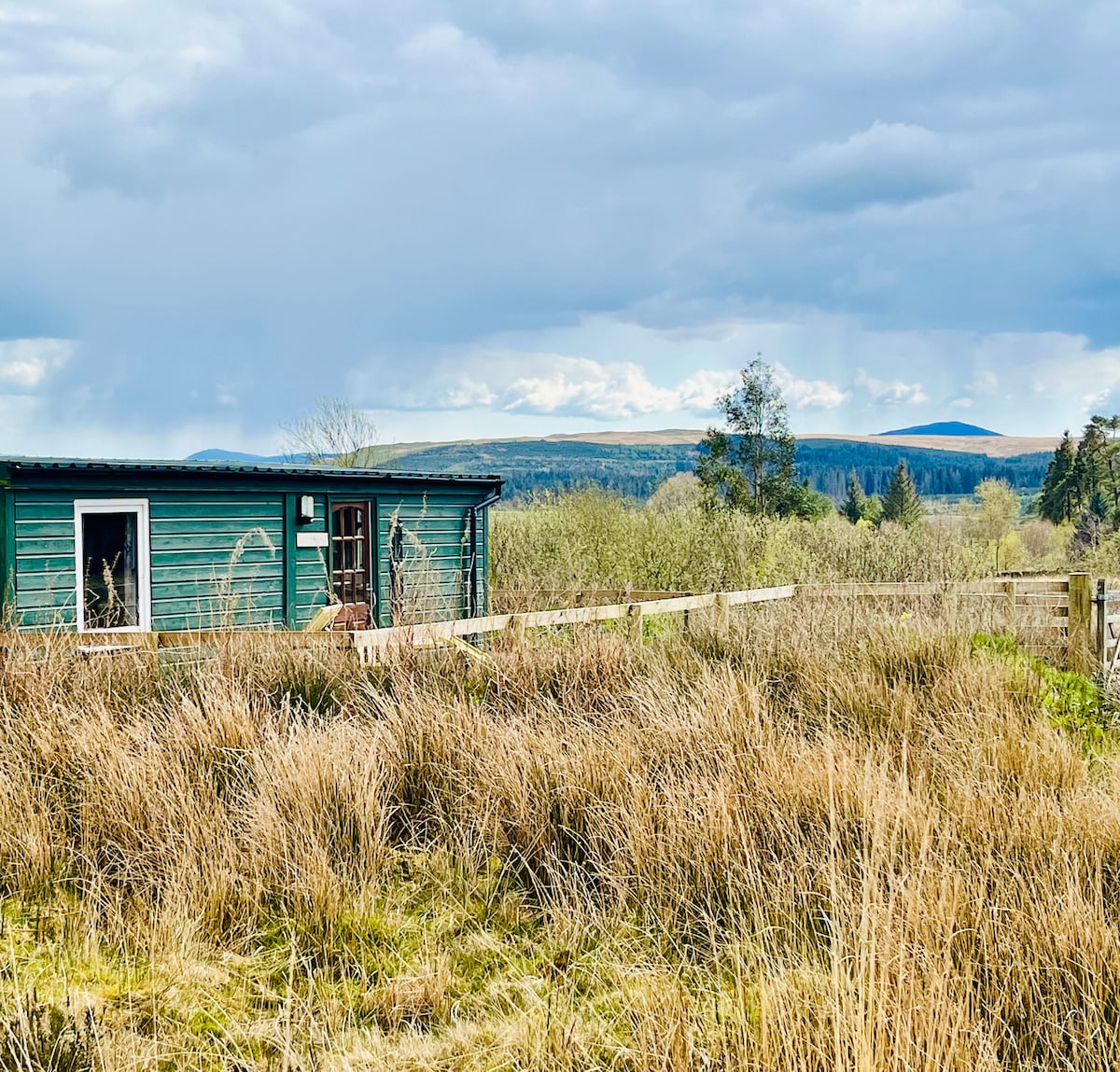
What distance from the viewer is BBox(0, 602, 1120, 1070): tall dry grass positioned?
104 inches

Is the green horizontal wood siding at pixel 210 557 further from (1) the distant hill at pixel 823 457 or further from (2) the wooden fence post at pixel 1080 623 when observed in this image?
(1) the distant hill at pixel 823 457

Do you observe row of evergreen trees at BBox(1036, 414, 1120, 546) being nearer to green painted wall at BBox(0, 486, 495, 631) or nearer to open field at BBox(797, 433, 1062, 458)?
green painted wall at BBox(0, 486, 495, 631)

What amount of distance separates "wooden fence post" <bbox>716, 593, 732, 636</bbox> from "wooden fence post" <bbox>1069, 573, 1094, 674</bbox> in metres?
3.38

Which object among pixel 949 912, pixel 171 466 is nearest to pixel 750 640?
pixel 949 912

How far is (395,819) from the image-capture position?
4.35 metres

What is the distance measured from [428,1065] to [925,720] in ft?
11.6

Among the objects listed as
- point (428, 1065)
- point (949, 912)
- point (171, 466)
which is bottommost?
point (428, 1065)

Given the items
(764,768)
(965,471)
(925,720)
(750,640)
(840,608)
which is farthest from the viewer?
(965,471)

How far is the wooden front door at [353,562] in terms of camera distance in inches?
539

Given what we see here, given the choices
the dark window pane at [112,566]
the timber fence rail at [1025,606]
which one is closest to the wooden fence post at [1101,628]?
the timber fence rail at [1025,606]

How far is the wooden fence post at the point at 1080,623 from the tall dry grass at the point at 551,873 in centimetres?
504

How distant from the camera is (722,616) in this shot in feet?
26.2

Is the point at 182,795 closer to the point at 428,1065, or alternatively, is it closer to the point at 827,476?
the point at 428,1065

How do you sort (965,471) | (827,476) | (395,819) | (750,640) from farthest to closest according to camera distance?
(965,471)
(827,476)
(750,640)
(395,819)
